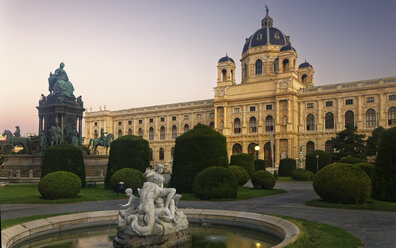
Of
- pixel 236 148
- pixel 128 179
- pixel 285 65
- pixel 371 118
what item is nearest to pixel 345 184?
pixel 128 179

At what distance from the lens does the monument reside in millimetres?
30953

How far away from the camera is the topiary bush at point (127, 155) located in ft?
71.4

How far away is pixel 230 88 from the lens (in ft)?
220

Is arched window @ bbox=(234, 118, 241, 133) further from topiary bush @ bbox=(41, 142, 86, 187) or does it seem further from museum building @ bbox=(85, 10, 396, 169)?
topiary bush @ bbox=(41, 142, 86, 187)

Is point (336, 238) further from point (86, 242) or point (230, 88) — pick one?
point (230, 88)

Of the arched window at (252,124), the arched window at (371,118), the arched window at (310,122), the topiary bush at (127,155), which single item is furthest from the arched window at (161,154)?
the topiary bush at (127,155)

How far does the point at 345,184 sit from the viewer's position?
13602mm

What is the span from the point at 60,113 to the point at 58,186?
56.9 feet

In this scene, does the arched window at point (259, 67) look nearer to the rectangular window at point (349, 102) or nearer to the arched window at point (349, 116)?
the rectangular window at point (349, 102)

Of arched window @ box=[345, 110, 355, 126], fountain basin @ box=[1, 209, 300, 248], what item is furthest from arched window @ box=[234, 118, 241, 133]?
fountain basin @ box=[1, 209, 300, 248]

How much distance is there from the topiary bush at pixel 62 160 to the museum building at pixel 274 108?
120 ft

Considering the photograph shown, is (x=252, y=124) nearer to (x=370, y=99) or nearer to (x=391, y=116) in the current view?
(x=370, y=99)

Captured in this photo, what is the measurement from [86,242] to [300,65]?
234 feet

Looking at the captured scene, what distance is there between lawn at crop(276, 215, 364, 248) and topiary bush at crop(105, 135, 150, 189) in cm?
1434
